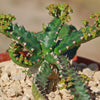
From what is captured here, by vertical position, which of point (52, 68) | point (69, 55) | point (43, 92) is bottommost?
point (43, 92)

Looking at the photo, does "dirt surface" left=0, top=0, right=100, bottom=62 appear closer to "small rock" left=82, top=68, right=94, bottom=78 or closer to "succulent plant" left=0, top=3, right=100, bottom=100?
"small rock" left=82, top=68, right=94, bottom=78

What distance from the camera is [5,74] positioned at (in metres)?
2.77

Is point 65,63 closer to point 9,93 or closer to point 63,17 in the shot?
point 63,17

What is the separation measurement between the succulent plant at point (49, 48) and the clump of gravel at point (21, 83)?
19 cm

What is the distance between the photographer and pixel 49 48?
2.37 metres

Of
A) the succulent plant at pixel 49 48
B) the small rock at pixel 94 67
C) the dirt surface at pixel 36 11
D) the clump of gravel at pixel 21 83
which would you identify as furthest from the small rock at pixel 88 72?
the dirt surface at pixel 36 11

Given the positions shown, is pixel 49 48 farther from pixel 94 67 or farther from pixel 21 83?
pixel 94 67

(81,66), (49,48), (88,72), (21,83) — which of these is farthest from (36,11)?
(49,48)

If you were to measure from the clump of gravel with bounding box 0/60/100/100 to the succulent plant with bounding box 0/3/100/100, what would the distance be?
0.62 feet

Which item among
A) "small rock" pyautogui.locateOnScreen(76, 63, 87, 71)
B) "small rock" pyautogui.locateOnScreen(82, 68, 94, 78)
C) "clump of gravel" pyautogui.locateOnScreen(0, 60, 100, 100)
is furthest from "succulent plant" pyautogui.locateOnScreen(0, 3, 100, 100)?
"small rock" pyautogui.locateOnScreen(76, 63, 87, 71)

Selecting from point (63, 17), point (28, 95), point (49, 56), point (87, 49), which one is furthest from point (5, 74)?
point (87, 49)

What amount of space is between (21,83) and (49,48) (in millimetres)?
559

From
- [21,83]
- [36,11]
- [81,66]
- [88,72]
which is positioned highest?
[36,11]

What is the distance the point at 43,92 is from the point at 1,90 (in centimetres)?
64
